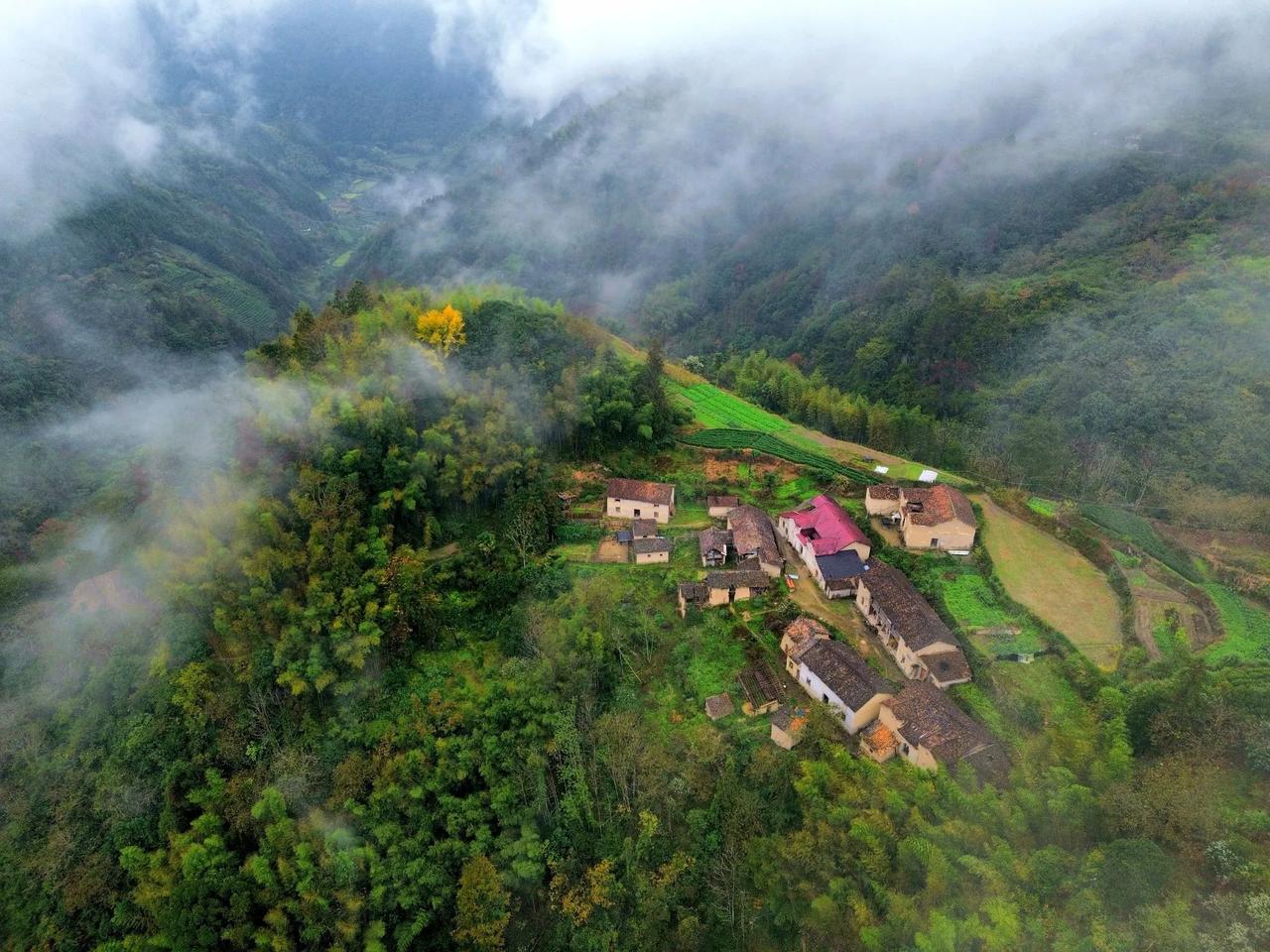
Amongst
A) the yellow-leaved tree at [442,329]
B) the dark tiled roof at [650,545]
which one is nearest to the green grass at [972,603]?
the dark tiled roof at [650,545]

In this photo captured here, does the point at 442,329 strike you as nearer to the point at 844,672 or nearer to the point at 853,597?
the point at 853,597

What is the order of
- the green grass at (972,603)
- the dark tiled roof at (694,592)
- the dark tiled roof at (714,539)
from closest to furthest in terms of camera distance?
the green grass at (972,603) → the dark tiled roof at (694,592) → the dark tiled roof at (714,539)

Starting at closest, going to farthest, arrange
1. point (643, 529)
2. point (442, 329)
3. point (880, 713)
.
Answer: point (880, 713)
point (643, 529)
point (442, 329)

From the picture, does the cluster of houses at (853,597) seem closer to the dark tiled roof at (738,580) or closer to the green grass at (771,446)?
the dark tiled roof at (738,580)

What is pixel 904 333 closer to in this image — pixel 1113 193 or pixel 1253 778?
pixel 1113 193

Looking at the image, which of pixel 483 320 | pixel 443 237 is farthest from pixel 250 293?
pixel 483 320

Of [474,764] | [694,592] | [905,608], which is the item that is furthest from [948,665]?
[474,764]
